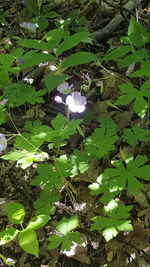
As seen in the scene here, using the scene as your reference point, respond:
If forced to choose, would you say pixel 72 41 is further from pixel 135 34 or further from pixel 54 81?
pixel 135 34

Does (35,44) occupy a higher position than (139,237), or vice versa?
(35,44)

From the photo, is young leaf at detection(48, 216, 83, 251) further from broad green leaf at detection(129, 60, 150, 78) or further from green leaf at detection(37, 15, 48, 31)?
green leaf at detection(37, 15, 48, 31)

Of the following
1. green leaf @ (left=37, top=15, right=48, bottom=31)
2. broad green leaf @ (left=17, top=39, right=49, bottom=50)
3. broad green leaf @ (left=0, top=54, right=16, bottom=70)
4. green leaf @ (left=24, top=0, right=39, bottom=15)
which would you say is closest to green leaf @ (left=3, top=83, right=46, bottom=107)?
broad green leaf @ (left=0, top=54, right=16, bottom=70)

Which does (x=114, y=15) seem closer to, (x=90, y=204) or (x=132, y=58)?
(x=132, y=58)

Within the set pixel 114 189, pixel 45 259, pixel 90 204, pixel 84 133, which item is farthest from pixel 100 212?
pixel 84 133

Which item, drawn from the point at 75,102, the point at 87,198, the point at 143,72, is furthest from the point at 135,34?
the point at 87,198

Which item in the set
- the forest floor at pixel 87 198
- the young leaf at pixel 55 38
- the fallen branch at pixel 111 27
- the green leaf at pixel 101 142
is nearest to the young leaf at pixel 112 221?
the forest floor at pixel 87 198

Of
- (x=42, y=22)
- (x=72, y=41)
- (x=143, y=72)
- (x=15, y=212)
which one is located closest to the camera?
(x=15, y=212)
